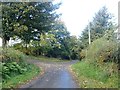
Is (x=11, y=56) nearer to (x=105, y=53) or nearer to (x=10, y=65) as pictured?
(x=10, y=65)

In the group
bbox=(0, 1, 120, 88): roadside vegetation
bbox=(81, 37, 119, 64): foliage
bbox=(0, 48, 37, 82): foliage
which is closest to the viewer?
bbox=(0, 48, 37, 82): foliage

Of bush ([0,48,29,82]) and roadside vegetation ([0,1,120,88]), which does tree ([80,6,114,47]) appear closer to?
roadside vegetation ([0,1,120,88])

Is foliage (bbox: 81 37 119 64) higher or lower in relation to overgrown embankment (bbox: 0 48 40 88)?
higher

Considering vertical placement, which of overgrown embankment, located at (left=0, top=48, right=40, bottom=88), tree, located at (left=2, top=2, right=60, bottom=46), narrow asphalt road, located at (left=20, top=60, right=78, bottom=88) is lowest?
narrow asphalt road, located at (left=20, top=60, right=78, bottom=88)

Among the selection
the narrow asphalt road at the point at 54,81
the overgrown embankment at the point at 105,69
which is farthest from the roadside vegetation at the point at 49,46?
the narrow asphalt road at the point at 54,81

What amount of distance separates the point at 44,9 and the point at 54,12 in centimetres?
143

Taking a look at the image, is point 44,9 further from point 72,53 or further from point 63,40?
point 72,53

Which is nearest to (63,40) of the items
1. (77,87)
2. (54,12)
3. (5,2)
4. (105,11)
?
(105,11)

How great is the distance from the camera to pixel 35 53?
29609 millimetres

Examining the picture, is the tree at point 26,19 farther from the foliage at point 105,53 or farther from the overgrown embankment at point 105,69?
the overgrown embankment at point 105,69

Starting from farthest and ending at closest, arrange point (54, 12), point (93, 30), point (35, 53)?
point (93, 30)
point (35, 53)
point (54, 12)

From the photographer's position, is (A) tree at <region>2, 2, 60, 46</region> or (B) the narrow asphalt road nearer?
(B) the narrow asphalt road

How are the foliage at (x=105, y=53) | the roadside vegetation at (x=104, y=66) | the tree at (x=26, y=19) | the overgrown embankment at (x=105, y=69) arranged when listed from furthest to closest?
1. the tree at (x=26, y=19)
2. the foliage at (x=105, y=53)
3. the roadside vegetation at (x=104, y=66)
4. the overgrown embankment at (x=105, y=69)

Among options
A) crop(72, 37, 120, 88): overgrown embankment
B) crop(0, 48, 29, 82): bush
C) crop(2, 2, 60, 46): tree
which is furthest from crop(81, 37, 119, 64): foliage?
crop(2, 2, 60, 46): tree
